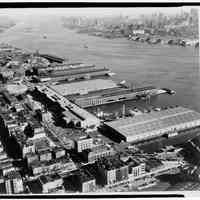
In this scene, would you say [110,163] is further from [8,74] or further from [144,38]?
[144,38]

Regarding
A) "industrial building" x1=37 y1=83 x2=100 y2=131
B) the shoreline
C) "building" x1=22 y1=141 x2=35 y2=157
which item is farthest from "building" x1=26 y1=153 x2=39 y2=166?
the shoreline

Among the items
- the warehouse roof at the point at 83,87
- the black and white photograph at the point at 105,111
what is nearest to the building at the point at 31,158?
the black and white photograph at the point at 105,111

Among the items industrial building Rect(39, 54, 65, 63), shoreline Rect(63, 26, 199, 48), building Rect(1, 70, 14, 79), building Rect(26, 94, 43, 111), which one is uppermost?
shoreline Rect(63, 26, 199, 48)

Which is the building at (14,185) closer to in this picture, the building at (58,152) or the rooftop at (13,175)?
the rooftop at (13,175)

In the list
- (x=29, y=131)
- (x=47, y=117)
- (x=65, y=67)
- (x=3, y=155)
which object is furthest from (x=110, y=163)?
(x=65, y=67)

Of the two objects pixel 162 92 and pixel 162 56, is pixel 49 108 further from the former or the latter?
pixel 162 56

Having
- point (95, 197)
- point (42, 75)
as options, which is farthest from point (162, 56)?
point (95, 197)

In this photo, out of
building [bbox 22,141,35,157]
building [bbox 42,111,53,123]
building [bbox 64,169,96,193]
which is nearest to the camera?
building [bbox 64,169,96,193]

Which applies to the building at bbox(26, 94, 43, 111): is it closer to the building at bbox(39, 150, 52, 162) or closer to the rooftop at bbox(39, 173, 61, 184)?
the building at bbox(39, 150, 52, 162)
